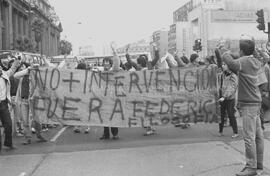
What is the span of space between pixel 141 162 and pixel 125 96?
2.66 meters

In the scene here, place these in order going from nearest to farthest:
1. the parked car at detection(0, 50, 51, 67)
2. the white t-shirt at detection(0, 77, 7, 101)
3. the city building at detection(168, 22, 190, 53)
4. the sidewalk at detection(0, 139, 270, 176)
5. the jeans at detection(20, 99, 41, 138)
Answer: the sidewalk at detection(0, 139, 270, 176) < the white t-shirt at detection(0, 77, 7, 101) < the jeans at detection(20, 99, 41, 138) < the parked car at detection(0, 50, 51, 67) < the city building at detection(168, 22, 190, 53)

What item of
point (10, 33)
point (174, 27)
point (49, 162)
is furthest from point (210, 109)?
point (174, 27)

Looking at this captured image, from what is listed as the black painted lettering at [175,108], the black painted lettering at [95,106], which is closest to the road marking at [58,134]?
the black painted lettering at [95,106]

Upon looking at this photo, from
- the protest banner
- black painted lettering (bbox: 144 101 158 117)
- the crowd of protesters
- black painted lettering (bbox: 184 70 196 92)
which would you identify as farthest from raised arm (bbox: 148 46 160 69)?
black painted lettering (bbox: 144 101 158 117)

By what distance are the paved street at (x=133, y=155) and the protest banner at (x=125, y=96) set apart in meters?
0.44

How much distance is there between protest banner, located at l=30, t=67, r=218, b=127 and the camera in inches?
374

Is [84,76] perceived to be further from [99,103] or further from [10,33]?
[10,33]

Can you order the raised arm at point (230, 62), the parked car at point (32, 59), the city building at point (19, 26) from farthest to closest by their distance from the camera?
1. the city building at point (19, 26)
2. the parked car at point (32, 59)
3. the raised arm at point (230, 62)

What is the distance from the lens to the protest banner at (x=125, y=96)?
950 cm

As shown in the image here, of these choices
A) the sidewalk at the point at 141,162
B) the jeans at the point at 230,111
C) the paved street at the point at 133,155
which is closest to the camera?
the sidewalk at the point at 141,162

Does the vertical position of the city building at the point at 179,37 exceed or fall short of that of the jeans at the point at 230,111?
it exceeds it

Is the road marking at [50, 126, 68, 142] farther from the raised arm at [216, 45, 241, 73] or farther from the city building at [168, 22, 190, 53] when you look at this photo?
the city building at [168, 22, 190, 53]

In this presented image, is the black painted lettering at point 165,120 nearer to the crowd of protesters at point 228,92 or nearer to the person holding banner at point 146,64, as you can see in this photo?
the crowd of protesters at point 228,92

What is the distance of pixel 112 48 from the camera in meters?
9.80
